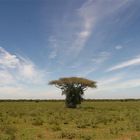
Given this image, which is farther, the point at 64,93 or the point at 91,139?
the point at 64,93

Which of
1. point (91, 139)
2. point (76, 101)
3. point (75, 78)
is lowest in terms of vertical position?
point (91, 139)

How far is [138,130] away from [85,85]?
36544 mm

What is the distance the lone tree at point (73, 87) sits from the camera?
2206 inches

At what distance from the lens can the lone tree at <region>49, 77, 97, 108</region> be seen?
184 feet

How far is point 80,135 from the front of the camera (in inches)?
727

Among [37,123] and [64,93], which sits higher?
[64,93]

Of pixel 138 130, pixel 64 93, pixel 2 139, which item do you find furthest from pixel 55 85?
pixel 2 139

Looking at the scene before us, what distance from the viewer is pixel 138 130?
21156 mm

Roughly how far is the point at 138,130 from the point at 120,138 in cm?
338

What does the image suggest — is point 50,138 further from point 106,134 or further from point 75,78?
point 75,78

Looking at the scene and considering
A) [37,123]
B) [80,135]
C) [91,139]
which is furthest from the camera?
[37,123]

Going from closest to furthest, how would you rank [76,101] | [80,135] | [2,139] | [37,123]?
[2,139] < [80,135] < [37,123] < [76,101]

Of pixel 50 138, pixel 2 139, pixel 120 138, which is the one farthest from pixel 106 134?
pixel 2 139

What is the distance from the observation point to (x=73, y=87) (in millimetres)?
56688
